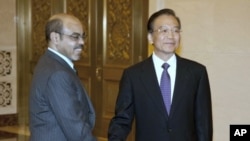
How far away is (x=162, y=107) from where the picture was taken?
2785 mm

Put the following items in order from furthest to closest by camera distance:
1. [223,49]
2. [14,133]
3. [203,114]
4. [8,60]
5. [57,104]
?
1. [8,60]
2. [14,133]
3. [223,49]
4. [203,114]
5. [57,104]

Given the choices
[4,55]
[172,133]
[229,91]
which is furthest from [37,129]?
[4,55]

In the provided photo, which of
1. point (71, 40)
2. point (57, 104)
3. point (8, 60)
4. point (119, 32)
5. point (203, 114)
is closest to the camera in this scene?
point (57, 104)

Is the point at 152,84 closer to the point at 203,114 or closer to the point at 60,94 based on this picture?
the point at 203,114

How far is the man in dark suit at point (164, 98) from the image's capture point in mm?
2783

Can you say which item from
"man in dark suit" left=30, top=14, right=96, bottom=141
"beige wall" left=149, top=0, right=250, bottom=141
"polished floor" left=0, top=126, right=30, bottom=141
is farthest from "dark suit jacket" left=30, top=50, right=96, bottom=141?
"polished floor" left=0, top=126, right=30, bottom=141

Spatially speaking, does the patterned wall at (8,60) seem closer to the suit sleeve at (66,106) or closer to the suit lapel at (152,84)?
the suit lapel at (152,84)

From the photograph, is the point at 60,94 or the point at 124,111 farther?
the point at 124,111

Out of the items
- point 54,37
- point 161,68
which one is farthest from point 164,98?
point 54,37

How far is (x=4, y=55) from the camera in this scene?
7.37 metres

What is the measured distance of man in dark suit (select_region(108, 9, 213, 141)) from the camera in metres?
2.78

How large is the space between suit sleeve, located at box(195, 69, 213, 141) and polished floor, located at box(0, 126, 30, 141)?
417 centimetres

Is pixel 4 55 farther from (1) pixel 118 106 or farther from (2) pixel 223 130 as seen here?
(1) pixel 118 106

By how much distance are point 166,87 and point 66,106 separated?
0.62 m
